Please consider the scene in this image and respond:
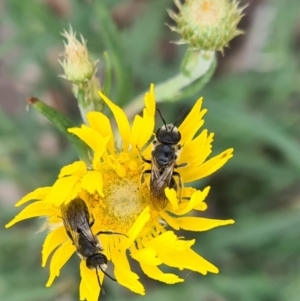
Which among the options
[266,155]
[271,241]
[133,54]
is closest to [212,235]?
[271,241]

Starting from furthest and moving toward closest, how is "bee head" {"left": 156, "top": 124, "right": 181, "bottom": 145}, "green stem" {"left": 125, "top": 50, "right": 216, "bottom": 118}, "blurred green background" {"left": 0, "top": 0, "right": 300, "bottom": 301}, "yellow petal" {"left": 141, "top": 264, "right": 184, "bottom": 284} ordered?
1. "blurred green background" {"left": 0, "top": 0, "right": 300, "bottom": 301}
2. "green stem" {"left": 125, "top": 50, "right": 216, "bottom": 118}
3. "bee head" {"left": 156, "top": 124, "right": 181, "bottom": 145}
4. "yellow petal" {"left": 141, "top": 264, "right": 184, "bottom": 284}

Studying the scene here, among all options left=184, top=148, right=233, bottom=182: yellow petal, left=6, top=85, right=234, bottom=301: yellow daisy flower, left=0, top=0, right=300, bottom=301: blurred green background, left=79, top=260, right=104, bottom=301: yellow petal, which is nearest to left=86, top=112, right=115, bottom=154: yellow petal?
left=6, top=85, right=234, bottom=301: yellow daisy flower

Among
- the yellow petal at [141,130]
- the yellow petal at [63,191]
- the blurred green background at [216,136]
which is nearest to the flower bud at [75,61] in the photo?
the yellow petal at [141,130]

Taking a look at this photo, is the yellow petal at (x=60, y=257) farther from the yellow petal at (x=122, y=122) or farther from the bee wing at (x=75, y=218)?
the yellow petal at (x=122, y=122)

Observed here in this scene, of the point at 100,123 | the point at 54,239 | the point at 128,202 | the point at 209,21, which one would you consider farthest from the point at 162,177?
the point at 209,21

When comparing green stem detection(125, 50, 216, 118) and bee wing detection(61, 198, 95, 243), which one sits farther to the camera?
green stem detection(125, 50, 216, 118)

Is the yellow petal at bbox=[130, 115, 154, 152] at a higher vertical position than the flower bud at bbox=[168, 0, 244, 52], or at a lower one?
lower

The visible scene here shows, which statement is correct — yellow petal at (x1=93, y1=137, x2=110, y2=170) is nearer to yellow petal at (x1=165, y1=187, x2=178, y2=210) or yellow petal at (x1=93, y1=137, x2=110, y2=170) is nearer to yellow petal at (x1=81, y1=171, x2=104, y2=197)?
yellow petal at (x1=81, y1=171, x2=104, y2=197)

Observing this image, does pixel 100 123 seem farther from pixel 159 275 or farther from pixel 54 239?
pixel 159 275

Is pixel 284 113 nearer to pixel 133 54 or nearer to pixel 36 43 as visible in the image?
pixel 133 54
